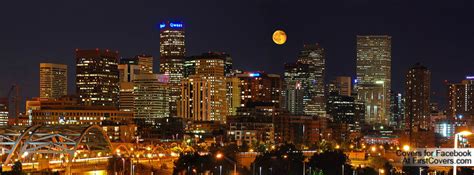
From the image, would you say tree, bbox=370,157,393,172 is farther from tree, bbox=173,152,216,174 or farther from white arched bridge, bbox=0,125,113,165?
white arched bridge, bbox=0,125,113,165

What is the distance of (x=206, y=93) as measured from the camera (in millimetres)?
189500

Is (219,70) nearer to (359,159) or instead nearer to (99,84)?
(99,84)

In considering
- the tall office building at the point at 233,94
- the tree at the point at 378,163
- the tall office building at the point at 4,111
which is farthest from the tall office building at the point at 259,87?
the tree at the point at 378,163

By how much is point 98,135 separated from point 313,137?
7542 centimetres

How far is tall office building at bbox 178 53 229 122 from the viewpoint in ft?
614

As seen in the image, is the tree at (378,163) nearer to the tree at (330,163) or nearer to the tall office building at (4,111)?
the tree at (330,163)

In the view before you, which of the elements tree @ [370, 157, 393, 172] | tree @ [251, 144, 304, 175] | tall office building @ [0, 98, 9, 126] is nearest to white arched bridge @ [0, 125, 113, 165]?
tree @ [251, 144, 304, 175]

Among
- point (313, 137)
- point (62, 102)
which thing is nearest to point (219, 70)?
point (313, 137)

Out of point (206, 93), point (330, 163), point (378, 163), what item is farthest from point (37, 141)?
point (206, 93)

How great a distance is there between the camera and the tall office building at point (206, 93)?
18725 centimetres

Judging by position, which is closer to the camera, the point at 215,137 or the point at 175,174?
the point at 175,174

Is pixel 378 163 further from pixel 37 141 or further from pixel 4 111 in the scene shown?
pixel 4 111

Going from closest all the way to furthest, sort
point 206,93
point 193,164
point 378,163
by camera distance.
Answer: point 193,164, point 378,163, point 206,93

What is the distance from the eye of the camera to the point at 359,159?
390ft
